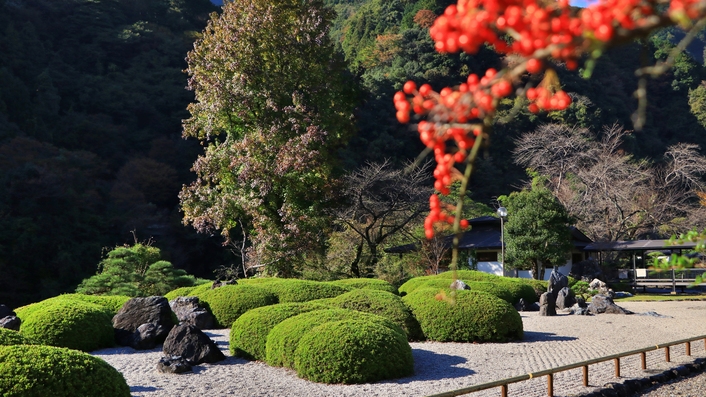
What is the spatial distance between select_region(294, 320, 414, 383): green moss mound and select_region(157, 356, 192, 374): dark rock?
1.52 metres

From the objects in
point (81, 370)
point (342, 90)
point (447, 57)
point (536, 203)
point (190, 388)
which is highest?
point (447, 57)

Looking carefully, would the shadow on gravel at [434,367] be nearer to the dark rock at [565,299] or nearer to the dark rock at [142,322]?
the dark rock at [142,322]

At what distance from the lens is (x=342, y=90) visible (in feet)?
70.6

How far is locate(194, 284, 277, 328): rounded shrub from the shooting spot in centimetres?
1280

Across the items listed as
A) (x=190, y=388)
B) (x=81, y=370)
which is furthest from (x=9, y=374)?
(x=190, y=388)

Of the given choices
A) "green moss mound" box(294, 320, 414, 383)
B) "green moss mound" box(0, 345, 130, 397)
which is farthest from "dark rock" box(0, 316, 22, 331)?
"green moss mound" box(294, 320, 414, 383)

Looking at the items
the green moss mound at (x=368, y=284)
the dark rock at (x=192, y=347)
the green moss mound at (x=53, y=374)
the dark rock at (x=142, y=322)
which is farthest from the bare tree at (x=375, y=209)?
the green moss mound at (x=53, y=374)

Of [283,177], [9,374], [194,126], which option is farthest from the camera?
[194,126]

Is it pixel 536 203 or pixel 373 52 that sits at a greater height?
pixel 373 52

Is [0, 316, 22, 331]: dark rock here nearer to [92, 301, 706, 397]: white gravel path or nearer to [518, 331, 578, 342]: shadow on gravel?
[92, 301, 706, 397]: white gravel path

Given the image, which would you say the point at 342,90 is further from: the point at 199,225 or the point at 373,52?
the point at 373,52

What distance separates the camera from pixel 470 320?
36.4 ft

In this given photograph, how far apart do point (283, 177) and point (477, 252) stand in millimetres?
13514

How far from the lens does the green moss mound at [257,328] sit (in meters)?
9.50
